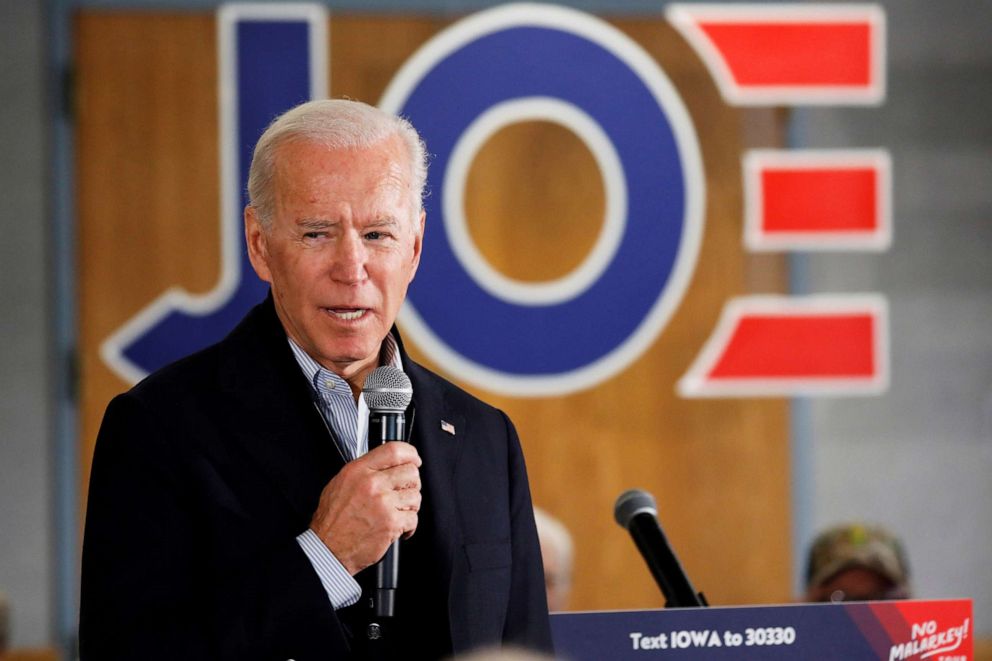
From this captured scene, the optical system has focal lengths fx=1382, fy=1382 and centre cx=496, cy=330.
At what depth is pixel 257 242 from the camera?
4.89 ft

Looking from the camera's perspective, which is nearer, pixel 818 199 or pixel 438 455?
pixel 438 455

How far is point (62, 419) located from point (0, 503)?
1.01 ft

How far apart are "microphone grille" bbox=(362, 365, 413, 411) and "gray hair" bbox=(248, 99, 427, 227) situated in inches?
7.5

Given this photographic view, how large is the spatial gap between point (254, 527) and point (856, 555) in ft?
6.35

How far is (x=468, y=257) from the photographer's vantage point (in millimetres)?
4277

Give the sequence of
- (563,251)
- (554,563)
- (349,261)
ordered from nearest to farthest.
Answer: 1. (349,261)
2. (554,563)
3. (563,251)

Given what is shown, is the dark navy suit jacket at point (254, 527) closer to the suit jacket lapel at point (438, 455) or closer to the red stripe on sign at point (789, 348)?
the suit jacket lapel at point (438, 455)

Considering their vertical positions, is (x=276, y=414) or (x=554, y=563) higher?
(x=276, y=414)

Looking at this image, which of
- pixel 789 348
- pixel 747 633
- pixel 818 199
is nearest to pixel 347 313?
pixel 747 633

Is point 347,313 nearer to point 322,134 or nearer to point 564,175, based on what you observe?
point 322,134

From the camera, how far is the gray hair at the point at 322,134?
1437 millimetres

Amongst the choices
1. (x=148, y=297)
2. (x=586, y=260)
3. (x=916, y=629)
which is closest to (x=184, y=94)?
(x=148, y=297)

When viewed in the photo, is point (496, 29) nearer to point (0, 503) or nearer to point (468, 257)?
point (468, 257)

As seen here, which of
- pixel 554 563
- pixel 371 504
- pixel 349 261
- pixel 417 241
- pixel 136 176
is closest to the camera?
pixel 371 504
